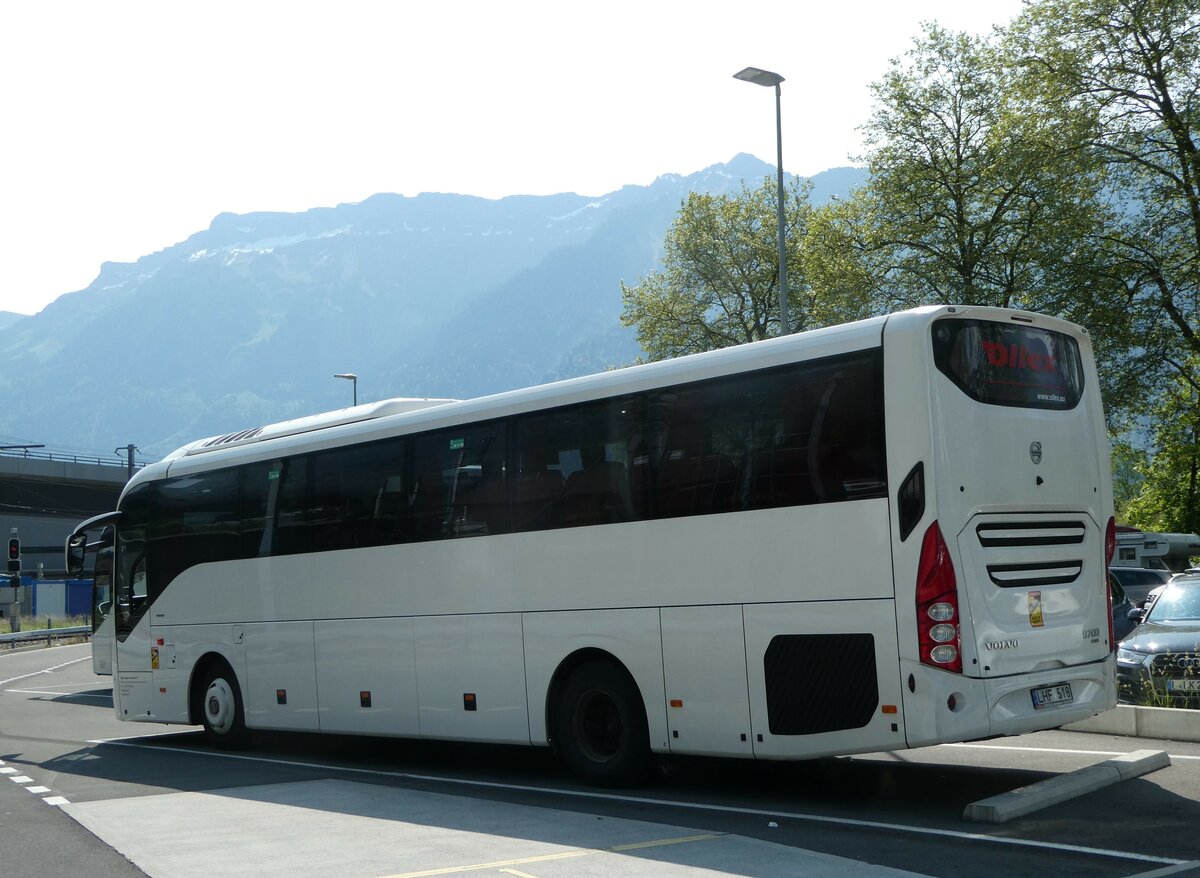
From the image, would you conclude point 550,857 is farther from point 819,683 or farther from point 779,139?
point 779,139

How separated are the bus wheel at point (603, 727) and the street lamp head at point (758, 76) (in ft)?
52.3

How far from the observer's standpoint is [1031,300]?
3475 cm

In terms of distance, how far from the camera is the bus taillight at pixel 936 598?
873 cm

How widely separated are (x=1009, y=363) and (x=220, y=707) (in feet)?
33.9

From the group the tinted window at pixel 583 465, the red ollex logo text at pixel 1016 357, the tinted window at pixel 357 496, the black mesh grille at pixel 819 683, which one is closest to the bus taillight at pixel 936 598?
the black mesh grille at pixel 819 683

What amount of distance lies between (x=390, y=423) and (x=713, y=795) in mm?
5212

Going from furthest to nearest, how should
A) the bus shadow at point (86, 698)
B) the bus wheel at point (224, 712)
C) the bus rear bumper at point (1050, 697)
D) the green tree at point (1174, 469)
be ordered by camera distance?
the green tree at point (1174, 469) → the bus shadow at point (86, 698) → the bus wheel at point (224, 712) → the bus rear bumper at point (1050, 697)

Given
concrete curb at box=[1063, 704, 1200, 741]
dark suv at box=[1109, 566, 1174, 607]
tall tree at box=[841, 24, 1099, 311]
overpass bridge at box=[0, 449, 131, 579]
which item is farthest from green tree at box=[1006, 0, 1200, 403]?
overpass bridge at box=[0, 449, 131, 579]

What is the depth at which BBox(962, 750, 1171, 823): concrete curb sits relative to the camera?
8531mm

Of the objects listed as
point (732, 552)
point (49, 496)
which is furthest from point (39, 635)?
point (732, 552)

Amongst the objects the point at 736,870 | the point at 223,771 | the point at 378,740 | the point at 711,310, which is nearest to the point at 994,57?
the point at 711,310

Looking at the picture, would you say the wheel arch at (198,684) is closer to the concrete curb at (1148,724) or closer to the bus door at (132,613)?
the bus door at (132,613)

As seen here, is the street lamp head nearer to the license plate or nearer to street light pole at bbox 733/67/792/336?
street light pole at bbox 733/67/792/336

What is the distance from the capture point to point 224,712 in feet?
51.2
